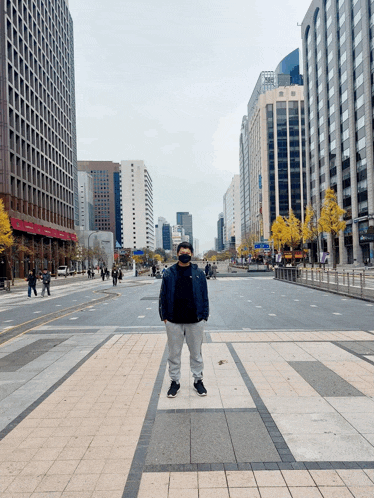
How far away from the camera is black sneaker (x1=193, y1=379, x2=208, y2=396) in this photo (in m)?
5.11

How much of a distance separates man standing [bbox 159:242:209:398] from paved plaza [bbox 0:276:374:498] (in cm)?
38

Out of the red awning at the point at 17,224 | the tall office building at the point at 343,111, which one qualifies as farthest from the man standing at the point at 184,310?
the tall office building at the point at 343,111

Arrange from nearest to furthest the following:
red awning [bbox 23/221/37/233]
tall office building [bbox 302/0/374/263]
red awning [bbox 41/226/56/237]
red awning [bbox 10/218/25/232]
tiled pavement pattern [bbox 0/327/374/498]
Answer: tiled pavement pattern [bbox 0/327/374/498] < red awning [bbox 10/218/25/232] < red awning [bbox 23/221/37/233] < tall office building [bbox 302/0/374/263] < red awning [bbox 41/226/56/237]

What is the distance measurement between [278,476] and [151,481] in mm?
1056

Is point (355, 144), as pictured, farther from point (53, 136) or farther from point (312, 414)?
point (312, 414)

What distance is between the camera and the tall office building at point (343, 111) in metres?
55.6

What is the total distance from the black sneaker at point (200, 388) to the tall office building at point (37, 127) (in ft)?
165

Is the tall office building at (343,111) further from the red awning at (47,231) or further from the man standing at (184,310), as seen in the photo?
the man standing at (184,310)

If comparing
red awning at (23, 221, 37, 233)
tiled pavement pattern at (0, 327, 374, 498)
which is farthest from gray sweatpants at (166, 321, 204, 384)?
red awning at (23, 221, 37, 233)

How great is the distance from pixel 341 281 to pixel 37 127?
58912 millimetres

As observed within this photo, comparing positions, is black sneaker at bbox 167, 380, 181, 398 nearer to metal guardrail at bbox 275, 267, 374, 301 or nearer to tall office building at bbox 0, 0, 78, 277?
metal guardrail at bbox 275, 267, 374, 301

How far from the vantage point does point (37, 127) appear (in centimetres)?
6406

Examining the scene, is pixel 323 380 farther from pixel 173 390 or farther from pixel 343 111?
pixel 343 111

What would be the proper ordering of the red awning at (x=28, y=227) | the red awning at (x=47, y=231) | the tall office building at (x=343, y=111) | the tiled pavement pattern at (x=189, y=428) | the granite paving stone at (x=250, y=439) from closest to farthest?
1. the tiled pavement pattern at (x=189, y=428)
2. the granite paving stone at (x=250, y=439)
3. the red awning at (x=28, y=227)
4. the tall office building at (x=343, y=111)
5. the red awning at (x=47, y=231)
